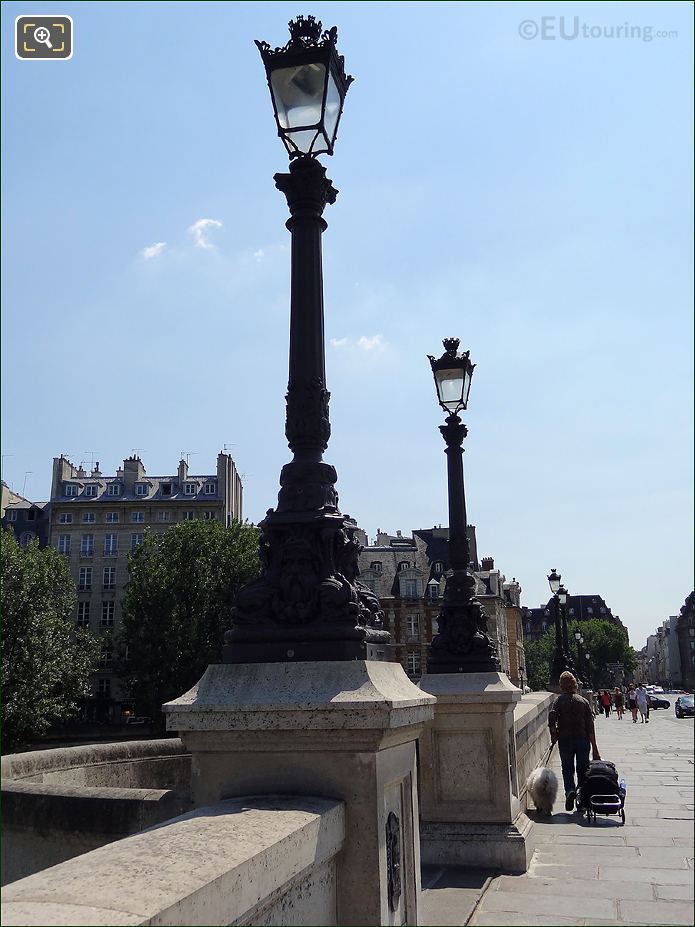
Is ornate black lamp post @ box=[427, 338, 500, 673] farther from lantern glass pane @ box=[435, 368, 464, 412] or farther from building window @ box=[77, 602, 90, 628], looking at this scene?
building window @ box=[77, 602, 90, 628]

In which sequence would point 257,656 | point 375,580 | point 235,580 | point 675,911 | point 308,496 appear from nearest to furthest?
point 257,656
point 308,496
point 675,911
point 235,580
point 375,580

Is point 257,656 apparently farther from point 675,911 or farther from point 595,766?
point 595,766

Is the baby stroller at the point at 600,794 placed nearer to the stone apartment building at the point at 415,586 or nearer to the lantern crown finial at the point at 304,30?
the lantern crown finial at the point at 304,30

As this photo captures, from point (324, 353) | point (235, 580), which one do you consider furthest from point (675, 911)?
point (235, 580)

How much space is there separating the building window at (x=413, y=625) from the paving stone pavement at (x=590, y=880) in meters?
58.4

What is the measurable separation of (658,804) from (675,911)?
18.8 ft

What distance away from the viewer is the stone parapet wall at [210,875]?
2.01 meters

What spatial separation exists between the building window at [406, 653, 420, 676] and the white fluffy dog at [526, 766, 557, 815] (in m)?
58.3

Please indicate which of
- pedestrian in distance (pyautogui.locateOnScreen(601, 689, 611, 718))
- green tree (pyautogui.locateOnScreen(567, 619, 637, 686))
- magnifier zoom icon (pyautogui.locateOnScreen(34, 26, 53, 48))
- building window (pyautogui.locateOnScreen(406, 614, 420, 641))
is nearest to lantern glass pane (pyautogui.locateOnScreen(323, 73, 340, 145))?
magnifier zoom icon (pyautogui.locateOnScreen(34, 26, 53, 48))

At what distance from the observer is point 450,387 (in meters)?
9.38

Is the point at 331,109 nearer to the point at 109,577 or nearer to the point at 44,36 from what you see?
the point at 44,36

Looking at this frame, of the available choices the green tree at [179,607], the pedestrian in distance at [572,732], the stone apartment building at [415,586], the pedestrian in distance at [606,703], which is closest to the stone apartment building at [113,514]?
the stone apartment building at [415,586]

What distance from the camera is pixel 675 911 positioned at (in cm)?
559

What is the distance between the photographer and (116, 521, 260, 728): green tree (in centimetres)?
4653
